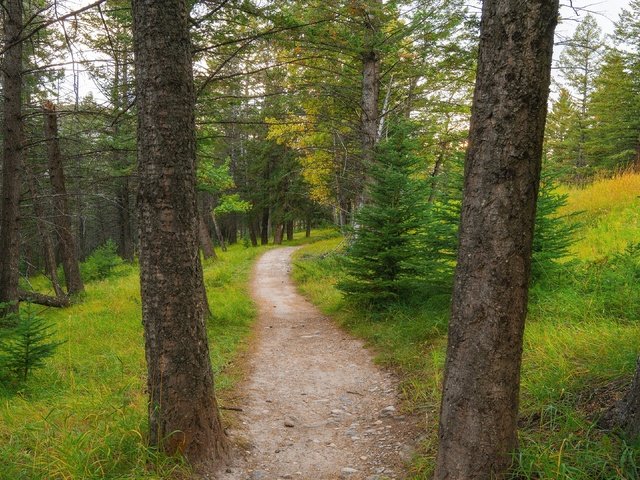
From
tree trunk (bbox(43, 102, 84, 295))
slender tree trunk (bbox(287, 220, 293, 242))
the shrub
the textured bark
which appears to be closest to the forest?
the textured bark

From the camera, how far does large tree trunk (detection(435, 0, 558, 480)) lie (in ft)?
7.37

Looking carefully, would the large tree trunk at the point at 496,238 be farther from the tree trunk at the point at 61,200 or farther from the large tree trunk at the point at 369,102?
the tree trunk at the point at 61,200

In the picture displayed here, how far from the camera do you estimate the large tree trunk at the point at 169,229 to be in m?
3.09

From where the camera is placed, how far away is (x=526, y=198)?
2346 millimetres

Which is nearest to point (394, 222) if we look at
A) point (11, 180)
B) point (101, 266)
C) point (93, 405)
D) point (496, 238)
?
point (496, 238)

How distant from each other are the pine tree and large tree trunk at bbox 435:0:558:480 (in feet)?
15.6

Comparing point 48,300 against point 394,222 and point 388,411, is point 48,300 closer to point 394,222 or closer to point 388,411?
point 394,222

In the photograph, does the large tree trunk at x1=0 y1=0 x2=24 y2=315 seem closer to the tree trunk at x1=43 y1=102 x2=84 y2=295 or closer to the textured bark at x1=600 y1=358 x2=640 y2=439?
the tree trunk at x1=43 y1=102 x2=84 y2=295

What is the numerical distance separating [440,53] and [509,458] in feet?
34.1

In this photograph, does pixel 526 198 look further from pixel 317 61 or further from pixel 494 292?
pixel 317 61

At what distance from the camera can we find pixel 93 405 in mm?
4113

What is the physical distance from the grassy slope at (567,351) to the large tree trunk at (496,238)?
14.6 inches

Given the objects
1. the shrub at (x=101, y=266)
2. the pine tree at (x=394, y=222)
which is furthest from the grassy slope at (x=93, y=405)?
the shrub at (x=101, y=266)

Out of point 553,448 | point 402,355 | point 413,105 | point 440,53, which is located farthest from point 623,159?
point 553,448
